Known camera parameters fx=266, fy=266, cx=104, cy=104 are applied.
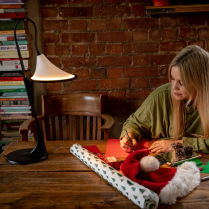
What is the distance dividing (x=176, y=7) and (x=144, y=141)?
1070 mm

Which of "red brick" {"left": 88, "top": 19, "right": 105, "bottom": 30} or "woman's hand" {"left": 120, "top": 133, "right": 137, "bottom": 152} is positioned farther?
"red brick" {"left": 88, "top": 19, "right": 105, "bottom": 30}

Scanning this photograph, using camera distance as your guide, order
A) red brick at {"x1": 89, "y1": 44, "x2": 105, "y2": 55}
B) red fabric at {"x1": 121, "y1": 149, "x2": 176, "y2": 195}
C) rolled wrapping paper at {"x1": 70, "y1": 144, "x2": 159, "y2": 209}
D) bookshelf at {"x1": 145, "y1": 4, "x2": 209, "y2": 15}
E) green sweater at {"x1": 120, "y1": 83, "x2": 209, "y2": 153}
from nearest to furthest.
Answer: rolled wrapping paper at {"x1": 70, "y1": 144, "x2": 159, "y2": 209} → red fabric at {"x1": 121, "y1": 149, "x2": 176, "y2": 195} → green sweater at {"x1": 120, "y1": 83, "x2": 209, "y2": 153} → bookshelf at {"x1": 145, "y1": 4, "x2": 209, "y2": 15} → red brick at {"x1": 89, "y1": 44, "x2": 105, "y2": 55}

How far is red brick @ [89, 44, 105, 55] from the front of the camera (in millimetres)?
2174

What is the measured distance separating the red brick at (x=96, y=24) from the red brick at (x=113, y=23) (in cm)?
4

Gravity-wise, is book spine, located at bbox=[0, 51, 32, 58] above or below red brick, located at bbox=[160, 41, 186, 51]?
below

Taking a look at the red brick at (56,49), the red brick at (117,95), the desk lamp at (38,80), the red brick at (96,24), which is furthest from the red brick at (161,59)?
the desk lamp at (38,80)

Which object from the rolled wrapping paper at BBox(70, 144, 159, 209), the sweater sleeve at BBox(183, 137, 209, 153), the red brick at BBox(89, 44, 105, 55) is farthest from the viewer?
the red brick at BBox(89, 44, 105, 55)

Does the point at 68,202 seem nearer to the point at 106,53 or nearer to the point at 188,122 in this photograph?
the point at 188,122

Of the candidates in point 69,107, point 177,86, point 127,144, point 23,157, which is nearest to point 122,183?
point 127,144

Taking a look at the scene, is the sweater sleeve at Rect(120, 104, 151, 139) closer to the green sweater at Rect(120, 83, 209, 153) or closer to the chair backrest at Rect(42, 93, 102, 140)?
the green sweater at Rect(120, 83, 209, 153)

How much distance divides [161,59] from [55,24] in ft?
2.99

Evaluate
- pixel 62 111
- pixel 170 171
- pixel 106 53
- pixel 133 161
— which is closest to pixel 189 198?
pixel 170 171

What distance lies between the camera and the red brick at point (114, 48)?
2.18m

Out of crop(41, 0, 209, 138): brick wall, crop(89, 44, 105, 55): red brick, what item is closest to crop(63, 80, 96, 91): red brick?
crop(41, 0, 209, 138): brick wall
